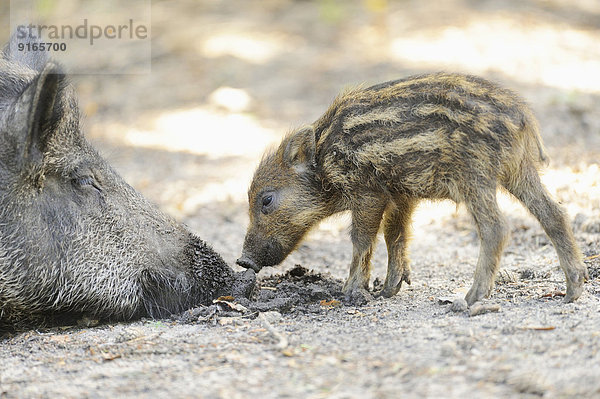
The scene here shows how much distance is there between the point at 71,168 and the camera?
14.6ft

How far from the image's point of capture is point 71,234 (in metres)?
4.33

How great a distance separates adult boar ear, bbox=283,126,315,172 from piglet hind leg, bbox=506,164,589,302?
119cm

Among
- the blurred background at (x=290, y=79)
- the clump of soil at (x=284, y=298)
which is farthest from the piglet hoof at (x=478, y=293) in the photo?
the blurred background at (x=290, y=79)

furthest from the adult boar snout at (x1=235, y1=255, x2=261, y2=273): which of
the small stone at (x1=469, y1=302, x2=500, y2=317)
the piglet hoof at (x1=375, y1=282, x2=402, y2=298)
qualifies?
the small stone at (x1=469, y1=302, x2=500, y2=317)

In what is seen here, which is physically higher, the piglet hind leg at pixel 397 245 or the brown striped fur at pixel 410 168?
the brown striped fur at pixel 410 168

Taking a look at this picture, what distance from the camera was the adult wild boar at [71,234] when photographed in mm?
4127

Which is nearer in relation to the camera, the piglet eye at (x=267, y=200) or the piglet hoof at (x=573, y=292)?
the piglet hoof at (x=573, y=292)

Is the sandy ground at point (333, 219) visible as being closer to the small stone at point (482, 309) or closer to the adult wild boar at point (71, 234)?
the small stone at point (482, 309)

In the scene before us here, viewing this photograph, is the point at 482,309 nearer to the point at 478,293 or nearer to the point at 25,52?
the point at 478,293

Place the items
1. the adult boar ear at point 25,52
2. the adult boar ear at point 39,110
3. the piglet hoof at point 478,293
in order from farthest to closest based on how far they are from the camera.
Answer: the adult boar ear at point 25,52
the piglet hoof at point 478,293
the adult boar ear at point 39,110

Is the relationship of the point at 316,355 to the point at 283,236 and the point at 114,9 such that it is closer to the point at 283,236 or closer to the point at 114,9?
the point at 283,236

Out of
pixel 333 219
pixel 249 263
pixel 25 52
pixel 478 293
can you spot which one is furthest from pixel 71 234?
pixel 478 293

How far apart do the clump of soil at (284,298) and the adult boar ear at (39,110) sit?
1.20m

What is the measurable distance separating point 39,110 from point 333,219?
2046 mm
